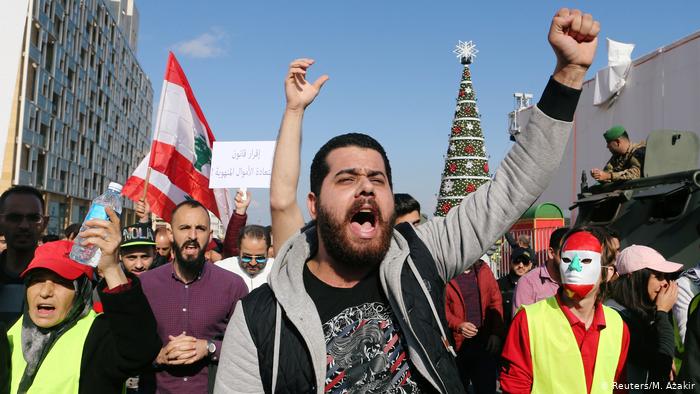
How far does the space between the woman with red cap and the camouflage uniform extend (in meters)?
5.59

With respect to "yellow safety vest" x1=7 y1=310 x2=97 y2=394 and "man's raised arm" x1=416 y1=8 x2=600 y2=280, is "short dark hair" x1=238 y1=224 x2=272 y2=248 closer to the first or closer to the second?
"yellow safety vest" x1=7 y1=310 x2=97 y2=394

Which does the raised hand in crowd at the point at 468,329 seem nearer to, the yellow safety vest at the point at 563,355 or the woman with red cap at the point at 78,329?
the yellow safety vest at the point at 563,355

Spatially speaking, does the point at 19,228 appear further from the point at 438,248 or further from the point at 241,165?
the point at 241,165

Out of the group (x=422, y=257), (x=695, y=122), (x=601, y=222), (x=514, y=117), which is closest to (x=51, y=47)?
(x=514, y=117)

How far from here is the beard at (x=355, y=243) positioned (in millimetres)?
2006

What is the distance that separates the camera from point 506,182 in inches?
81.5

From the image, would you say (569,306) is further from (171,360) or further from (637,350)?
(171,360)

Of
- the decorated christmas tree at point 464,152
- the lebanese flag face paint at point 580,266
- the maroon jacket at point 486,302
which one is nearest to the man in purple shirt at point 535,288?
the maroon jacket at point 486,302

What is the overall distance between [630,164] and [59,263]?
19.5ft

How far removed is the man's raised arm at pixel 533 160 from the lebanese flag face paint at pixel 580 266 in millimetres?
1253

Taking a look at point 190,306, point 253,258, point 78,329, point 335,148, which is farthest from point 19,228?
point 335,148

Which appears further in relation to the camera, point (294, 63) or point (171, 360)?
point (171, 360)

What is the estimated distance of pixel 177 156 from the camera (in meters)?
8.02

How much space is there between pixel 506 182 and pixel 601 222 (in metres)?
5.04
